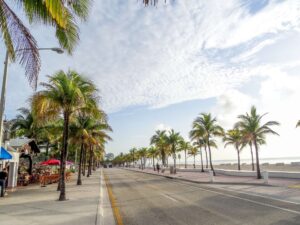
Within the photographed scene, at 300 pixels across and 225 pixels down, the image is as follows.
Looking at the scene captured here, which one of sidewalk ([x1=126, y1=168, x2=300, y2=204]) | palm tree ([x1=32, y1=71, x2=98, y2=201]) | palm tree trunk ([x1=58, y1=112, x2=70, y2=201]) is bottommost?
sidewalk ([x1=126, y1=168, x2=300, y2=204])

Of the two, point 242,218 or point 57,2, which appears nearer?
point 57,2

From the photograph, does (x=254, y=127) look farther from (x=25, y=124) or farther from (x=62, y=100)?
(x=25, y=124)

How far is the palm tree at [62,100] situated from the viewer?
14594 millimetres

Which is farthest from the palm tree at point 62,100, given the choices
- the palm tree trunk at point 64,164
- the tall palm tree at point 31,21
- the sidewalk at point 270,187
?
the sidewalk at point 270,187

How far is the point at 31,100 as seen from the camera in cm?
1512

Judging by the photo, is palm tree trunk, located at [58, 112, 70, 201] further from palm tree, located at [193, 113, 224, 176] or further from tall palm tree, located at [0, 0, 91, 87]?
palm tree, located at [193, 113, 224, 176]

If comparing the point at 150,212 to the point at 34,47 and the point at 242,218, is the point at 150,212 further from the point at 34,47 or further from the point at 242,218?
the point at 34,47

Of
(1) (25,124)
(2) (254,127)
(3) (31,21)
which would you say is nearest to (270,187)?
(2) (254,127)

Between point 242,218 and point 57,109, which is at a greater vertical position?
point 57,109

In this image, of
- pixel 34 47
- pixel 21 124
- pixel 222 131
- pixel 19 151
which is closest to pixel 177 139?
pixel 222 131

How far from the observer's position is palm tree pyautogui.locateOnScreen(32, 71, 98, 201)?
1459 centimetres

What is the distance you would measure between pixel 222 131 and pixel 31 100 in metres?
31.2

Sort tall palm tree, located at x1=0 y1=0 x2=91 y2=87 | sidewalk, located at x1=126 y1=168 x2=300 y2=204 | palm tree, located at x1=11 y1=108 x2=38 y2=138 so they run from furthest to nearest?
palm tree, located at x1=11 y1=108 x2=38 y2=138 → sidewalk, located at x1=126 y1=168 x2=300 y2=204 → tall palm tree, located at x1=0 y1=0 x2=91 y2=87

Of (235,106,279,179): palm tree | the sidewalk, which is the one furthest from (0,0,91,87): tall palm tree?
(235,106,279,179): palm tree
